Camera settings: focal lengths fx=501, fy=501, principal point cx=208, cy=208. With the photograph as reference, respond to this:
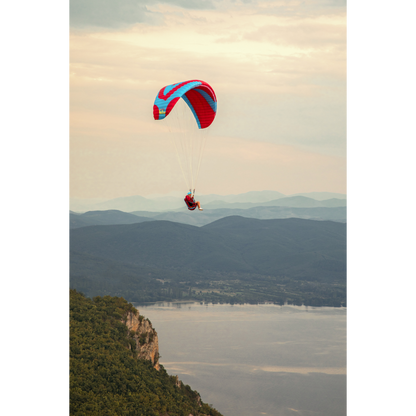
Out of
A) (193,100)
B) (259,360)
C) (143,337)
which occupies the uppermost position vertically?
(193,100)

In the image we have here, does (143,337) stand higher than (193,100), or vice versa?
(193,100)

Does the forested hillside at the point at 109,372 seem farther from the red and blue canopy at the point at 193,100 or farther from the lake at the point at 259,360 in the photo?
the lake at the point at 259,360

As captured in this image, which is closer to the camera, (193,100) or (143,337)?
(193,100)

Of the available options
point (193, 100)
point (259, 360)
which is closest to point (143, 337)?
point (193, 100)

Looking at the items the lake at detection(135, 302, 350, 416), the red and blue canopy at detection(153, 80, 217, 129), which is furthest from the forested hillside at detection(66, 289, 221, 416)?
the lake at detection(135, 302, 350, 416)

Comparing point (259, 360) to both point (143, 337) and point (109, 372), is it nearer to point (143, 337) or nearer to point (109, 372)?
point (143, 337)
